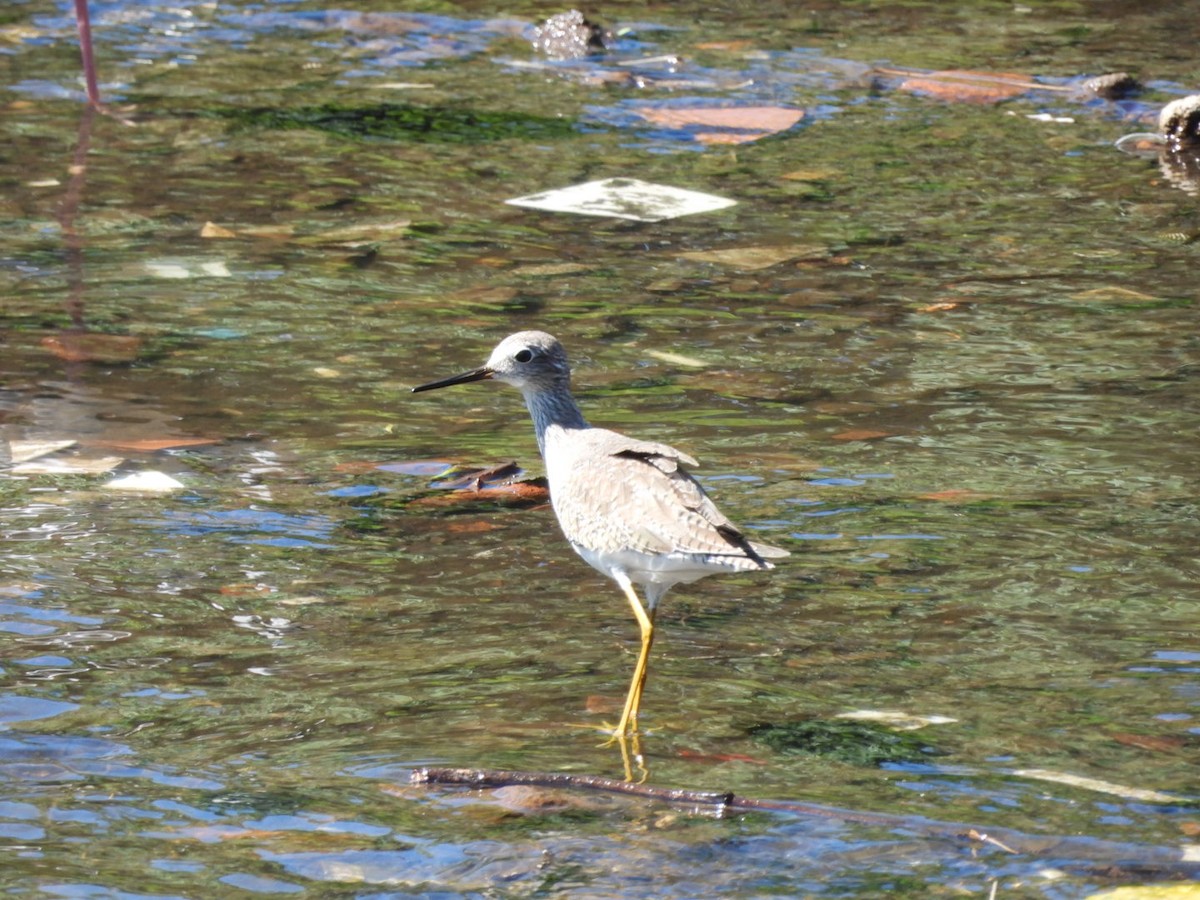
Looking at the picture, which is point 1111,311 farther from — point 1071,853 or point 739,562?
point 1071,853

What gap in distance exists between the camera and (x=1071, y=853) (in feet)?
12.1

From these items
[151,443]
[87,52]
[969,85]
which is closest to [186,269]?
[151,443]

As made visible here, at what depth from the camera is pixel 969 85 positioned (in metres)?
11.1

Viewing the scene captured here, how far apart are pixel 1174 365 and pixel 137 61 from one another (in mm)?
7878

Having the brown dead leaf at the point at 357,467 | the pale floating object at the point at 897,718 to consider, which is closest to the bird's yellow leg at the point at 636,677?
the pale floating object at the point at 897,718

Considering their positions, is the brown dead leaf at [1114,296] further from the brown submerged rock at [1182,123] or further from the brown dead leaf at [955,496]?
the brown submerged rock at [1182,123]

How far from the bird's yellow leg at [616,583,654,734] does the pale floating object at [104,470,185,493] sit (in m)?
2.08

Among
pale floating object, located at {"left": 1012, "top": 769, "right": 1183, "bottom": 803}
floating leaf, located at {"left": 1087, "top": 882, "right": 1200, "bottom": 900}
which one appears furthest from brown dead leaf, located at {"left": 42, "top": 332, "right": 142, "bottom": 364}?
floating leaf, located at {"left": 1087, "top": 882, "right": 1200, "bottom": 900}

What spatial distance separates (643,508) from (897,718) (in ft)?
2.71

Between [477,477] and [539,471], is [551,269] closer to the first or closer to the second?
[539,471]

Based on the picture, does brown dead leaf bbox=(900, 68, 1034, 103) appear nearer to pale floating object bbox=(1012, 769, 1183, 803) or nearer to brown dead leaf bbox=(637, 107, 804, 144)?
brown dead leaf bbox=(637, 107, 804, 144)

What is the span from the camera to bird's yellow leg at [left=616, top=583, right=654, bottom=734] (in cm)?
441

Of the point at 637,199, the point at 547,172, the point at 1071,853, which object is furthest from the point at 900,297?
the point at 1071,853

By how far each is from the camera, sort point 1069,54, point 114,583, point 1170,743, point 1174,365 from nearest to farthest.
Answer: point 1170,743, point 114,583, point 1174,365, point 1069,54
